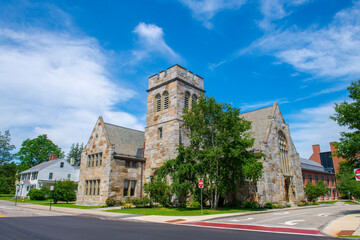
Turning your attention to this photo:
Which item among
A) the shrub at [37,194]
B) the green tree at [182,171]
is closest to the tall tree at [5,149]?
the shrub at [37,194]

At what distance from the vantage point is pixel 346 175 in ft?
153

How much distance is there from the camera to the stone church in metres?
27.5

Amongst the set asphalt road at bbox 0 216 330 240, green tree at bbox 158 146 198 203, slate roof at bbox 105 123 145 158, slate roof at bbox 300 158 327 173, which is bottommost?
asphalt road at bbox 0 216 330 240

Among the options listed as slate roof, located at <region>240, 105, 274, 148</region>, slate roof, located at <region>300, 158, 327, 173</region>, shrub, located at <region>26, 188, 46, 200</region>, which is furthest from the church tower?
slate roof, located at <region>300, 158, 327, 173</region>

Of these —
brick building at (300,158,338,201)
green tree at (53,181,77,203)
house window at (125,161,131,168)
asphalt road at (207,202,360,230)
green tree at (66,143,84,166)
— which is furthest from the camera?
green tree at (66,143,84,166)

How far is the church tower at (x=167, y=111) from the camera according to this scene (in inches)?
1128

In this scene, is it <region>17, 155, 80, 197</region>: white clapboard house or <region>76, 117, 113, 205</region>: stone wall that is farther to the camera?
<region>17, 155, 80, 197</region>: white clapboard house

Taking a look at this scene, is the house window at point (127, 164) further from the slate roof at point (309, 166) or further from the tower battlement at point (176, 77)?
the slate roof at point (309, 166)

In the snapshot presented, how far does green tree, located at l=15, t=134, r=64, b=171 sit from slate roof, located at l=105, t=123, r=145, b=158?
154 ft

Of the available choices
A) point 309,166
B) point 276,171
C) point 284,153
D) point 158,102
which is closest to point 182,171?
point 158,102

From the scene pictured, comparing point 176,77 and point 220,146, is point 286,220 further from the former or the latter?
point 176,77

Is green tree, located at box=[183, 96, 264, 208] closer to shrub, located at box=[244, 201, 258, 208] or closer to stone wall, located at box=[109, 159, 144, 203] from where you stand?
shrub, located at box=[244, 201, 258, 208]

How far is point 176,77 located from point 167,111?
4620mm

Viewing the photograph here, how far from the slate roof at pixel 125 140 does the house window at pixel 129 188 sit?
3582 mm
